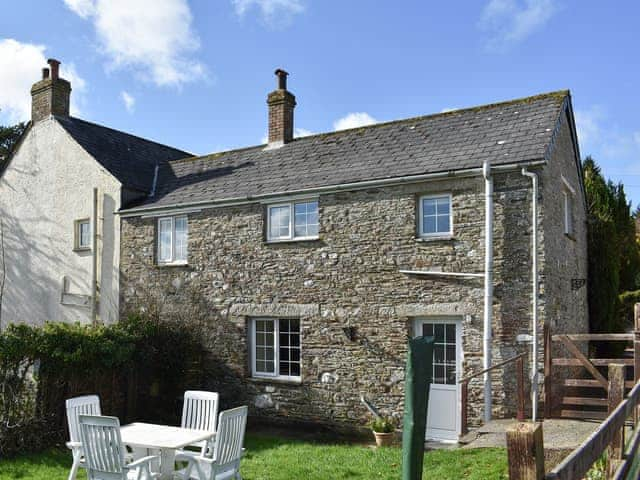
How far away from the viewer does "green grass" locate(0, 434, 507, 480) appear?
8.24 meters

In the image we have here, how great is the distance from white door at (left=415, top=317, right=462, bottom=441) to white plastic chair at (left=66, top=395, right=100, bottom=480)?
6.00 m

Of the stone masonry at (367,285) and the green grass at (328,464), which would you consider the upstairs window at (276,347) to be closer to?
the stone masonry at (367,285)

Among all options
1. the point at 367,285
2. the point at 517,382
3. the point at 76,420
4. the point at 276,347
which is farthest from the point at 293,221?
the point at 76,420

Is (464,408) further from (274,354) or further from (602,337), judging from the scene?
(274,354)

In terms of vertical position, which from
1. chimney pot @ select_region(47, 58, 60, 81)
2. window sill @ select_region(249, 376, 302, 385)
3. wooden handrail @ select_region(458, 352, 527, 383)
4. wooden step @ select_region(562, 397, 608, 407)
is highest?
chimney pot @ select_region(47, 58, 60, 81)

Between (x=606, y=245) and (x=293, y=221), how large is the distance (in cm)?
853

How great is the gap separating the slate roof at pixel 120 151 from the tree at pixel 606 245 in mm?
12094

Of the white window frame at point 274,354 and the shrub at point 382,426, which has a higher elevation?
the white window frame at point 274,354

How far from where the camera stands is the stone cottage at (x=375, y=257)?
10898mm

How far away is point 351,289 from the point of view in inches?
488

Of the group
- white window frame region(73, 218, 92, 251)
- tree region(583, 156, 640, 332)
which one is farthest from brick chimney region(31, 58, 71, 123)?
tree region(583, 156, 640, 332)

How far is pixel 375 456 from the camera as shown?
9742 millimetres

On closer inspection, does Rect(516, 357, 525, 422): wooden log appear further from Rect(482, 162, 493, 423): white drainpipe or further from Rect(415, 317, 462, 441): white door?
Rect(415, 317, 462, 441): white door

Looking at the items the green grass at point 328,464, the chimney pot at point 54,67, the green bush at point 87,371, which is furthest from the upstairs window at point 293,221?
the chimney pot at point 54,67
